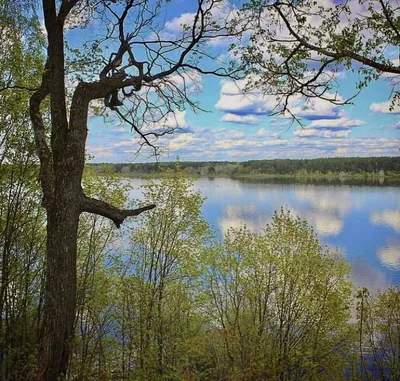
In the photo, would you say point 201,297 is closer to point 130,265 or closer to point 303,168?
point 130,265

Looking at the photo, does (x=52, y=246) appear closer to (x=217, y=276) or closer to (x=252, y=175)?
(x=217, y=276)

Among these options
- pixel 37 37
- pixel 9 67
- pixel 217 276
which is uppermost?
pixel 37 37

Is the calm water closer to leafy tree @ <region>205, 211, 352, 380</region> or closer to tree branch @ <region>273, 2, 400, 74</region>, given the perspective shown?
leafy tree @ <region>205, 211, 352, 380</region>

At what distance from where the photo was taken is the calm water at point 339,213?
23.5 meters

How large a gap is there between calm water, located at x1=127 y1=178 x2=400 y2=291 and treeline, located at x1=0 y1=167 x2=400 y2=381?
5.85ft

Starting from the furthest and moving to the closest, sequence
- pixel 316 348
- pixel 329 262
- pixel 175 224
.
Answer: pixel 329 262, pixel 175 224, pixel 316 348

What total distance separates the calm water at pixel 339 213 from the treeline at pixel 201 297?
178cm

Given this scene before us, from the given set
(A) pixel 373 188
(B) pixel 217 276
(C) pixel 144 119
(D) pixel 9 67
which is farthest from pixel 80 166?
(A) pixel 373 188

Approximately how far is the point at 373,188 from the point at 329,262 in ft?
133

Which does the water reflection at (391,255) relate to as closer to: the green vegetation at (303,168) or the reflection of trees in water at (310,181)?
the green vegetation at (303,168)

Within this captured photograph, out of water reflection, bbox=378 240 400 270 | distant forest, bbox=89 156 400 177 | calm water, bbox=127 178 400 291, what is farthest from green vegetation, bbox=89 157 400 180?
water reflection, bbox=378 240 400 270

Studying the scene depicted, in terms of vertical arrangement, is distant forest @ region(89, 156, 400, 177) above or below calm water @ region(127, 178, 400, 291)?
above

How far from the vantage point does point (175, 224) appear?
11898mm

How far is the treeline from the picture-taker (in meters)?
10.2
